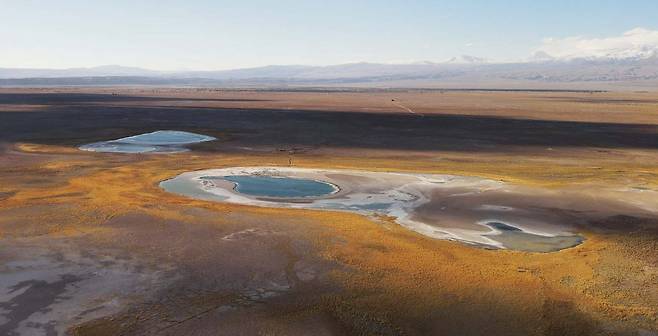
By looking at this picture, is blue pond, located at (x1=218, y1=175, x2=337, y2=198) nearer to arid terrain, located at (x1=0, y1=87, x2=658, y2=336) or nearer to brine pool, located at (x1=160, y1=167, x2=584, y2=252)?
brine pool, located at (x1=160, y1=167, x2=584, y2=252)

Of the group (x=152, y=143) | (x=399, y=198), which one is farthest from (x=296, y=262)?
(x=152, y=143)

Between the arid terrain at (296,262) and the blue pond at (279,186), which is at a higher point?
the blue pond at (279,186)

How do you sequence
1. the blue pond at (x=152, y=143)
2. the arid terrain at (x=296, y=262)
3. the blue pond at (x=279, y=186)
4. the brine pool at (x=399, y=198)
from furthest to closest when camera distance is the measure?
the blue pond at (x=152, y=143), the blue pond at (x=279, y=186), the brine pool at (x=399, y=198), the arid terrain at (x=296, y=262)

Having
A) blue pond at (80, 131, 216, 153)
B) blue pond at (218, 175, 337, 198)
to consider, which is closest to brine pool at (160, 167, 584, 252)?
blue pond at (218, 175, 337, 198)

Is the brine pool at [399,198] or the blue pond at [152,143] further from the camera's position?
the blue pond at [152,143]

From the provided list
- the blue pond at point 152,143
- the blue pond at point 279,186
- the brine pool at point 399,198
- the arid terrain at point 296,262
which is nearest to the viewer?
the arid terrain at point 296,262

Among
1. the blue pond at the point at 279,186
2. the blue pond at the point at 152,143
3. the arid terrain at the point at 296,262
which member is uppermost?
the blue pond at the point at 152,143

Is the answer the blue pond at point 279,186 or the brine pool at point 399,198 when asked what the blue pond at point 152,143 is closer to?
the brine pool at point 399,198

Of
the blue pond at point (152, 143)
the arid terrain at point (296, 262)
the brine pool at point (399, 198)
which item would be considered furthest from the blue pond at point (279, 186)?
the blue pond at point (152, 143)

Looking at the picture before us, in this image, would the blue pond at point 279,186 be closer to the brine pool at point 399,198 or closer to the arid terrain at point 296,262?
the brine pool at point 399,198
